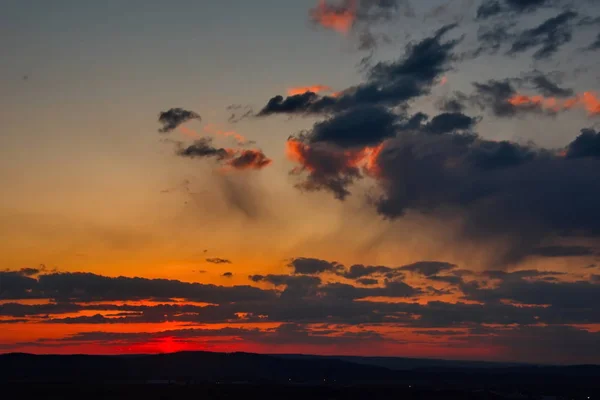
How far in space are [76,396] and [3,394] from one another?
73.2 feet

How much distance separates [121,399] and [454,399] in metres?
87.3

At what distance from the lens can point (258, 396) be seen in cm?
19625

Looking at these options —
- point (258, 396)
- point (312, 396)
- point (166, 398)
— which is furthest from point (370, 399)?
point (166, 398)

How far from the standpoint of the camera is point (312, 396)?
197375 mm

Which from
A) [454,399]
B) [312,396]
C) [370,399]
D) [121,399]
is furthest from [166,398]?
[454,399]

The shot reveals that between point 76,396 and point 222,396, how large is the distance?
121 feet

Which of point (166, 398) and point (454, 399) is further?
point (454, 399)

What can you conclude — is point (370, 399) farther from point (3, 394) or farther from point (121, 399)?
point (3, 394)

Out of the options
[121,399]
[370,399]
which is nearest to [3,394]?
[121,399]

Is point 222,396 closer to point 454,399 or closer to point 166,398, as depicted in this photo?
point 166,398

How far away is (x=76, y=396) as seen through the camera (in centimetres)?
18862

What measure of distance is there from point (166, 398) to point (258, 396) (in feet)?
82.4

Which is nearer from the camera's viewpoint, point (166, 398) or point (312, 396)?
point (166, 398)

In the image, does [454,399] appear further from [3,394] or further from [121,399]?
[3,394]
